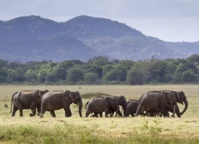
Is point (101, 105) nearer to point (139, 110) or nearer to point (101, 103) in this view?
point (101, 103)

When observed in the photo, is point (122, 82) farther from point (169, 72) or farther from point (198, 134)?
point (198, 134)

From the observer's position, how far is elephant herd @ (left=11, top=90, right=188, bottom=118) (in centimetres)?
2483

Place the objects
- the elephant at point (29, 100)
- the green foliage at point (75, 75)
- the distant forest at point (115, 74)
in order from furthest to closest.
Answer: the green foliage at point (75, 75) < the distant forest at point (115, 74) < the elephant at point (29, 100)

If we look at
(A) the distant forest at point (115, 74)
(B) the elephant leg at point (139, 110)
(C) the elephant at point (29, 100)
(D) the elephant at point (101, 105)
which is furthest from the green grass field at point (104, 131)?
(A) the distant forest at point (115, 74)

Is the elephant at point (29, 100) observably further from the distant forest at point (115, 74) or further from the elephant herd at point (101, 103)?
the distant forest at point (115, 74)

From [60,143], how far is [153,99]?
363 inches

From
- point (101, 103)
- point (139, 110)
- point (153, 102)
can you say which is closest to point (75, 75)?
point (101, 103)

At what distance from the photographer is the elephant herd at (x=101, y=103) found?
81.5 feet

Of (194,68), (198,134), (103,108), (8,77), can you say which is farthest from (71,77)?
(198,134)

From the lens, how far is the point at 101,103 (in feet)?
84.5

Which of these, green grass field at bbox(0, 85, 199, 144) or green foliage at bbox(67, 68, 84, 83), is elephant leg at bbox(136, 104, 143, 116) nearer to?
green grass field at bbox(0, 85, 199, 144)

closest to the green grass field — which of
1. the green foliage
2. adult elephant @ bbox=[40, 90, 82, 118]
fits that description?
adult elephant @ bbox=[40, 90, 82, 118]

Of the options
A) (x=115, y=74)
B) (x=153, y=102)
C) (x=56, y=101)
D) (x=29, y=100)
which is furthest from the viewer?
(x=115, y=74)

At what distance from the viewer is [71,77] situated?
4513 inches
